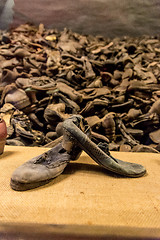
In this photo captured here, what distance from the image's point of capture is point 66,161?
39.2 inches

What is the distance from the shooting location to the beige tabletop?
2.24 feet

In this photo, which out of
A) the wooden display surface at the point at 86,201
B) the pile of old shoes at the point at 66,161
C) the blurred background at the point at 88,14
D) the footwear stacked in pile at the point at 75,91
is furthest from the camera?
the footwear stacked in pile at the point at 75,91

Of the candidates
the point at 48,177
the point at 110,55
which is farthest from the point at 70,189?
the point at 110,55

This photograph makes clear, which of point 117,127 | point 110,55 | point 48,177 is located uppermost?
point 110,55

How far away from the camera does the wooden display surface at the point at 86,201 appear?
67 cm

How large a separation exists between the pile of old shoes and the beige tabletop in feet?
0.12

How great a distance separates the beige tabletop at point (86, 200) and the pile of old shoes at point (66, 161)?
37mm

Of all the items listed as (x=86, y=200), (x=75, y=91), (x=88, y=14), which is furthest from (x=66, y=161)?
(x=88, y=14)

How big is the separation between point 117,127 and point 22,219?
1.34 m

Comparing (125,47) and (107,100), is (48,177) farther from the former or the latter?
(125,47)

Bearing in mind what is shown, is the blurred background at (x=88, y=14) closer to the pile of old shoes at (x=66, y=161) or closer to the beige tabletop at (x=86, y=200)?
the pile of old shoes at (x=66, y=161)

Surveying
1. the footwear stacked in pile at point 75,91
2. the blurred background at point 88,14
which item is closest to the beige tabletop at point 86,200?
the footwear stacked in pile at point 75,91

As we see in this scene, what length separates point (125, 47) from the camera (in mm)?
2818

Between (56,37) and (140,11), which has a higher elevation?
Answer: (140,11)
